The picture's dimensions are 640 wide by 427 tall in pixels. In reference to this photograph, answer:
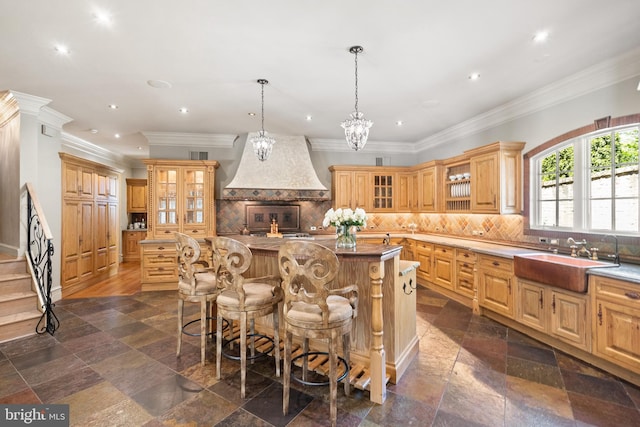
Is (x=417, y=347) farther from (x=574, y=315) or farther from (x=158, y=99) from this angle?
(x=158, y=99)

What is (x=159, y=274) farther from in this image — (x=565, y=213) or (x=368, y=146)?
(x=565, y=213)

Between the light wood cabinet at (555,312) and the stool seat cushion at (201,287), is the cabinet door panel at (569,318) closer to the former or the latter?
the light wood cabinet at (555,312)

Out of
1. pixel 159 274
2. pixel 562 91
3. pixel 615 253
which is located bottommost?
pixel 159 274

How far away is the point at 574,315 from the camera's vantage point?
9.23 feet

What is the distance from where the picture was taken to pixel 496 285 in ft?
12.2

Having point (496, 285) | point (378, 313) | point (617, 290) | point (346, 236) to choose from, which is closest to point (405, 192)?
point (496, 285)

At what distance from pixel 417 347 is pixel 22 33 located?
4842 millimetres

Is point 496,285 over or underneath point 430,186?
underneath

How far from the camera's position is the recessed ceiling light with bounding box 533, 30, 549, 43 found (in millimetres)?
2600

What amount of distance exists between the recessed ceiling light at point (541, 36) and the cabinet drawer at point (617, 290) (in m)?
2.28

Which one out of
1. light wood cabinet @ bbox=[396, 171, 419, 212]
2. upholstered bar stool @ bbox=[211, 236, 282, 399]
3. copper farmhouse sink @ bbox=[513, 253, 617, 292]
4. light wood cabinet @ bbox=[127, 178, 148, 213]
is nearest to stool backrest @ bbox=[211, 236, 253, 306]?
upholstered bar stool @ bbox=[211, 236, 282, 399]

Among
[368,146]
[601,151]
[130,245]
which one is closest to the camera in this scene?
[601,151]

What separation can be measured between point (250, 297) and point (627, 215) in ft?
13.6

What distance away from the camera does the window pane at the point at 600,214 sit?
3321 mm
